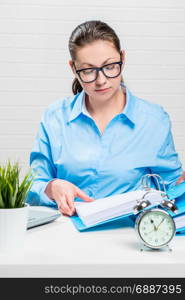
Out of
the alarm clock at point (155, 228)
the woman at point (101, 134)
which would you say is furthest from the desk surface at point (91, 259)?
the woman at point (101, 134)

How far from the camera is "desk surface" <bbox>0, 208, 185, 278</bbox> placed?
1262mm

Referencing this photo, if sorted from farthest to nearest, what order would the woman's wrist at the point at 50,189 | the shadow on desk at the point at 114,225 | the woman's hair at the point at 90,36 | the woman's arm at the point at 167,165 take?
the woman's arm at the point at 167,165
the woman's hair at the point at 90,36
the woman's wrist at the point at 50,189
the shadow on desk at the point at 114,225

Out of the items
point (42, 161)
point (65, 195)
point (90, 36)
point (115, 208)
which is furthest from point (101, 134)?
point (115, 208)

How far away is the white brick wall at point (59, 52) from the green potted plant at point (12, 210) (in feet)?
10.2

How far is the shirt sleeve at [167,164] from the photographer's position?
234cm

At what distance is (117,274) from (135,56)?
3.42 m

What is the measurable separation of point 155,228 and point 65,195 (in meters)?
0.54

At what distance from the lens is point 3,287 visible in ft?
4.18

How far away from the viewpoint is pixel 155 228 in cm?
138

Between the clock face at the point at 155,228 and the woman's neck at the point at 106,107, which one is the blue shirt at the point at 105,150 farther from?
the clock face at the point at 155,228

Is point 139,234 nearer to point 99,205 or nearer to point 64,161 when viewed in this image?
point 99,205

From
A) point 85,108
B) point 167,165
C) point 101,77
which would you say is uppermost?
point 101,77

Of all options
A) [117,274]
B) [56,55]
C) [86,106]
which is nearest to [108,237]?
[117,274]

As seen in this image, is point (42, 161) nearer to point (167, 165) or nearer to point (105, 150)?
point (105, 150)
